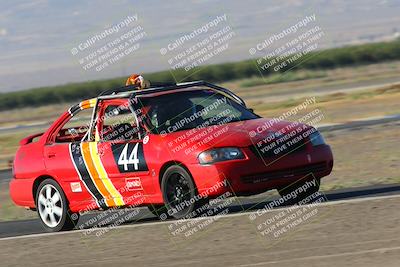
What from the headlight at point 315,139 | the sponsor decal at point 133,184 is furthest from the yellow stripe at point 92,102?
the headlight at point 315,139

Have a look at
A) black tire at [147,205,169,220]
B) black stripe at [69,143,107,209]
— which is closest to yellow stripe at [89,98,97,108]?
black stripe at [69,143,107,209]

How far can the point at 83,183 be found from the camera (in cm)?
1262

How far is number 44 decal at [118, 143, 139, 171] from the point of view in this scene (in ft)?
39.6

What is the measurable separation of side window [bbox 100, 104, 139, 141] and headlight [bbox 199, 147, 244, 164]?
1132mm

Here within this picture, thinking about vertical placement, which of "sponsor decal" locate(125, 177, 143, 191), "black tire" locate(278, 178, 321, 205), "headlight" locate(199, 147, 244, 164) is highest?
"sponsor decal" locate(125, 177, 143, 191)

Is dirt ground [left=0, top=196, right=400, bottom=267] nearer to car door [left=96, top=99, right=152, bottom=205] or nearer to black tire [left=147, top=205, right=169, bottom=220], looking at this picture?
car door [left=96, top=99, right=152, bottom=205]

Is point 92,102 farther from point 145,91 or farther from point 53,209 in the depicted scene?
point 53,209

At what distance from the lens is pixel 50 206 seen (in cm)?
1295

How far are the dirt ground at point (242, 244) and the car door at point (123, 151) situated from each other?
58cm

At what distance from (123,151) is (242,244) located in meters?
2.94

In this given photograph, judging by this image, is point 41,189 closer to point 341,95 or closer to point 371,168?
point 371,168

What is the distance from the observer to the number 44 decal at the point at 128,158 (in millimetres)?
12062

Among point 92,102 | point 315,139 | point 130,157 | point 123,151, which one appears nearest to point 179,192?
point 130,157

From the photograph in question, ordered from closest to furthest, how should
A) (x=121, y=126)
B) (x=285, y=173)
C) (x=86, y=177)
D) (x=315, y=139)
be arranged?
1. (x=285, y=173)
2. (x=315, y=139)
3. (x=86, y=177)
4. (x=121, y=126)
